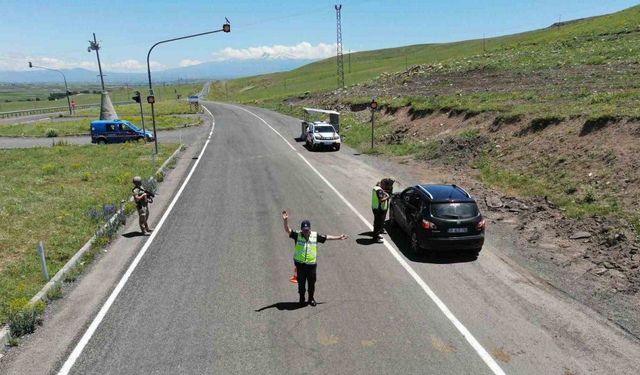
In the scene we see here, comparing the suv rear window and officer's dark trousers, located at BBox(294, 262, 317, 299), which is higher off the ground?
the suv rear window

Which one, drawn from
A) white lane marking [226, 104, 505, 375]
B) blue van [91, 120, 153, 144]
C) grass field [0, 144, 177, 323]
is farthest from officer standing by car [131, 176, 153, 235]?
blue van [91, 120, 153, 144]

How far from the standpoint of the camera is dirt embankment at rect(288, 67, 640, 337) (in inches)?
426

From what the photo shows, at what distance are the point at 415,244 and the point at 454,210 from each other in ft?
4.44

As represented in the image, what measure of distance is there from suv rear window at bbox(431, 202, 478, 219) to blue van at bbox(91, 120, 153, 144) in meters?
32.1

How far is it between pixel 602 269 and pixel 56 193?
65.2ft

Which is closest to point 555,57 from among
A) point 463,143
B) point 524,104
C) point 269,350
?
point 524,104

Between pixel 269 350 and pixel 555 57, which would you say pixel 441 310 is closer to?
pixel 269 350

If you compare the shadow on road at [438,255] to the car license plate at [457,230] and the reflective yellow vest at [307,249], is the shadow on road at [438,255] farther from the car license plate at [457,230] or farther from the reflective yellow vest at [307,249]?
the reflective yellow vest at [307,249]

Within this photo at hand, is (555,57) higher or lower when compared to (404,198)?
higher

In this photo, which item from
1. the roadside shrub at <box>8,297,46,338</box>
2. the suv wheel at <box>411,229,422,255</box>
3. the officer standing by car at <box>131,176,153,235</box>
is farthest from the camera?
the officer standing by car at <box>131,176,153,235</box>

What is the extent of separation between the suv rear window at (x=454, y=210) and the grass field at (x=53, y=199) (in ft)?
30.8

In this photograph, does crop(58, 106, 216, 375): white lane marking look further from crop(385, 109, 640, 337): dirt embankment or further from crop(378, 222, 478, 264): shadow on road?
crop(385, 109, 640, 337): dirt embankment

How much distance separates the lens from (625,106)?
66.9 ft

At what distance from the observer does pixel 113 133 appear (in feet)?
128
